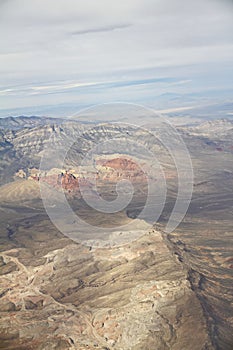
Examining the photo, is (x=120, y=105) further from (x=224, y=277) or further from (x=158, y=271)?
(x=224, y=277)

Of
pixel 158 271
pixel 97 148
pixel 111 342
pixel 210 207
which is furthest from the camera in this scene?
pixel 97 148

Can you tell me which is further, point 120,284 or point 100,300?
point 120,284

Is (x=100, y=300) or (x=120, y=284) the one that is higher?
(x=120, y=284)

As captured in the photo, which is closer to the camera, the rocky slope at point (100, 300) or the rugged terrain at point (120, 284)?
the rocky slope at point (100, 300)

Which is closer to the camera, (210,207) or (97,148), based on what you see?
(210,207)

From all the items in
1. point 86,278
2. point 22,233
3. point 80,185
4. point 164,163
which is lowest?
point 86,278

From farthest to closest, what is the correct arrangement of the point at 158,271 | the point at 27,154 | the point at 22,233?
1. the point at 27,154
2. the point at 22,233
3. the point at 158,271

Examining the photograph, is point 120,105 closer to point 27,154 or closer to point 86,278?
point 86,278

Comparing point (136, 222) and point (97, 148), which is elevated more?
point (97, 148)

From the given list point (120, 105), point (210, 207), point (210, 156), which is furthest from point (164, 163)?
point (120, 105)

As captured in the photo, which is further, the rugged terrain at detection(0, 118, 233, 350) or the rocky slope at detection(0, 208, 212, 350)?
the rugged terrain at detection(0, 118, 233, 350)
